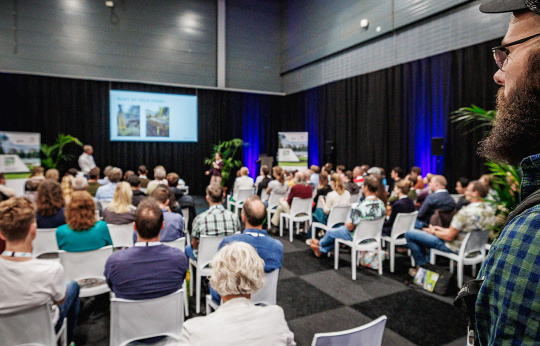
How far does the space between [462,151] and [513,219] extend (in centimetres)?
772

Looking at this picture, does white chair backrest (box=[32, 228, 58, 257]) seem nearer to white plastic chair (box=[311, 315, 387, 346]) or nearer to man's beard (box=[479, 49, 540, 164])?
Result: white plastic chair (box=[311, 315, 387, 346])

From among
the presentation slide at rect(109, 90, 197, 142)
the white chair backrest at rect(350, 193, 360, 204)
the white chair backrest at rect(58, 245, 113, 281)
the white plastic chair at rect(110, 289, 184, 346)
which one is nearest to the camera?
the white plastic chair at rect(110, 289, 184, 346)

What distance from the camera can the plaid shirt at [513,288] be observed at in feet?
1.68

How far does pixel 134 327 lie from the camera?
2.01 m

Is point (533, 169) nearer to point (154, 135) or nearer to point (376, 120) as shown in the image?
point (376, 120)

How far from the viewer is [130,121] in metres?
10.8

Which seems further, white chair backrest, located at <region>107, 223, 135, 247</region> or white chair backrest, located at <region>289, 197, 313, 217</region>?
white chair backrest, located at <region>289, 197, 313, 217</region>

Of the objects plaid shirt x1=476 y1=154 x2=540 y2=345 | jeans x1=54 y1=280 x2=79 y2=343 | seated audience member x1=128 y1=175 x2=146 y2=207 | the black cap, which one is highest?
the black cap

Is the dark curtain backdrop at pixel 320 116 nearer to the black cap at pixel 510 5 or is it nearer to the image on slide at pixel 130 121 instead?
the image on slide at pixel 130 121

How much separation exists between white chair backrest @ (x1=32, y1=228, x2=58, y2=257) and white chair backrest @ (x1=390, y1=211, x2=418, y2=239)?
12.7 ft

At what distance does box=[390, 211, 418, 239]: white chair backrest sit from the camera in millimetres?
4367

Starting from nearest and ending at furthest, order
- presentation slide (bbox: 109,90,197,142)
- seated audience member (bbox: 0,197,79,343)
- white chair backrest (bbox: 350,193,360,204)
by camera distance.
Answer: seated audience member (bbox: 0,197,79,343)
white chair backrest (bbox: 350,193,360,204)
presentation slide (bbox: 109,90,197,142)

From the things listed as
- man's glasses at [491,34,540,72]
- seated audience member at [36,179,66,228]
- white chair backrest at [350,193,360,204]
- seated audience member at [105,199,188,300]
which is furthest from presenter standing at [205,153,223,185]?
man's glasses at [491,34,540,72]

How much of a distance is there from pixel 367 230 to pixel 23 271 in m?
3.50
